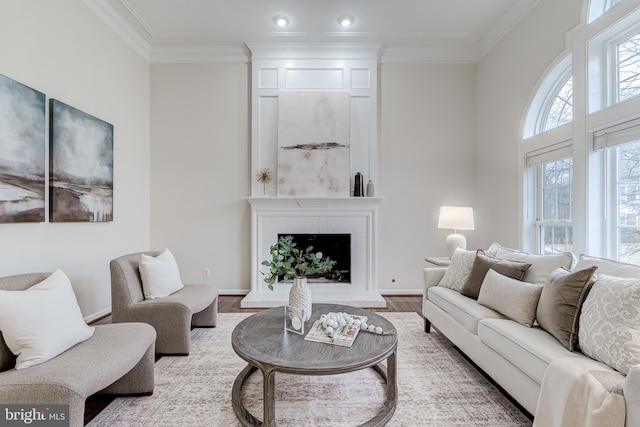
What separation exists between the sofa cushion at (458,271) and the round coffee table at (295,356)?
1.03 m

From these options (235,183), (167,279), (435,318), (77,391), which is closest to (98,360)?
(77,391)

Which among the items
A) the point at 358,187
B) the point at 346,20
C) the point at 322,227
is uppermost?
the point at 346,20

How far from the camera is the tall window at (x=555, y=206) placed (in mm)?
2859

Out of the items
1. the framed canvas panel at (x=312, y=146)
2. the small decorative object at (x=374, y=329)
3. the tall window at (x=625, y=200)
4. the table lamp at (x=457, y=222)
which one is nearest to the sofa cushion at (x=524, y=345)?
the small decorative object at (x=374, y=329)

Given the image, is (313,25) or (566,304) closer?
(566,304)

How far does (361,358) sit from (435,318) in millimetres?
1412

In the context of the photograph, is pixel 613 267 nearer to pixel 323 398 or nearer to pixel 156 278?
pixel 323 398

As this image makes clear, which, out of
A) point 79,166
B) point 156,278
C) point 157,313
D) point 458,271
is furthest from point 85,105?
point 458,271

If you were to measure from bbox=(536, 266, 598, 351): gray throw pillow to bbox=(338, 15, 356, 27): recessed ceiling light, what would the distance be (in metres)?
3.44

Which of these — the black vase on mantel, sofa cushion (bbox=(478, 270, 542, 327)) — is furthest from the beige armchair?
the black vase on mantel

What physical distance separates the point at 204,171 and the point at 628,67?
449 centimetres

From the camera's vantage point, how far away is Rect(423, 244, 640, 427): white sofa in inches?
51.8

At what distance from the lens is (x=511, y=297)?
6.64 feet

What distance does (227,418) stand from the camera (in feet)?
5.69
